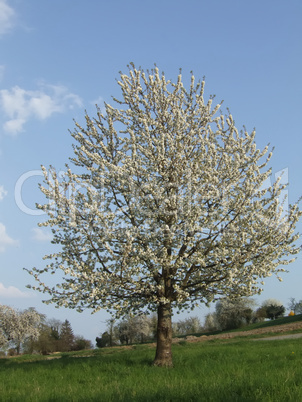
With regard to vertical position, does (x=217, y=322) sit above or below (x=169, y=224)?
below

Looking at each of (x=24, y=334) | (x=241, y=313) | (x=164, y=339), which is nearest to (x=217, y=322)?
(x=241, y=313)

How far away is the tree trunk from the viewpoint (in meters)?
14.7

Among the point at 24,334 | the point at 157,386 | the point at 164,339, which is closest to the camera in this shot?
the point at 157,386

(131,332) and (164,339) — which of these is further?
(131,332)

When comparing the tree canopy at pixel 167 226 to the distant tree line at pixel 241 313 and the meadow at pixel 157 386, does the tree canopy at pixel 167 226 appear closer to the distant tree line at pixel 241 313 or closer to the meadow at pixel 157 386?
the meadow at pixel 157 386

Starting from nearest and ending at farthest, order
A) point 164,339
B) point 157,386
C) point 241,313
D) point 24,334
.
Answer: point 157,386, point 164,339, point 24,334, point 241,313

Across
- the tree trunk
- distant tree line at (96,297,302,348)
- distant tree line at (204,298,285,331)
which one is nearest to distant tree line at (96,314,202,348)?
distant tree line at (96,297,302,348)

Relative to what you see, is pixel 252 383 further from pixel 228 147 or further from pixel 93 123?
pixel 93 123

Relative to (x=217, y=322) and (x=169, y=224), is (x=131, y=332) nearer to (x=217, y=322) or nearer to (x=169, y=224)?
(x=217, y=322)

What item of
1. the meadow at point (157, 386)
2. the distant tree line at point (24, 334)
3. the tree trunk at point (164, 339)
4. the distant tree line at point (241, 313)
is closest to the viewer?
the meadow at point (157, 386)

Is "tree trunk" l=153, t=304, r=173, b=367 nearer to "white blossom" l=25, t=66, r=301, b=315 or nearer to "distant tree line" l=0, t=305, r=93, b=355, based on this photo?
"white blossom" l=25, t=66, r=301, b=315

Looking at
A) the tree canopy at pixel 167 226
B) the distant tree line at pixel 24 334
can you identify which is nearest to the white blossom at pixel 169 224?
the tree canopy at pixel 167 226

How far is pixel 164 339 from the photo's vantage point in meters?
14.9

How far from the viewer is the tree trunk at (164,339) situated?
1472cm
